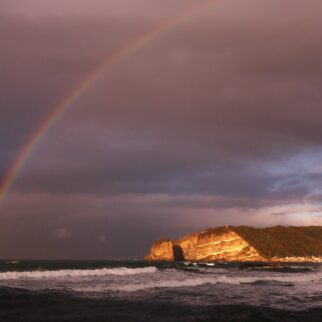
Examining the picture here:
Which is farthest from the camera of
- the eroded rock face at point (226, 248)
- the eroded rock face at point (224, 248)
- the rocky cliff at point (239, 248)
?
the rocky cliff at point (239, 248)

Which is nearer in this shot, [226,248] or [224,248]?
[226,248]

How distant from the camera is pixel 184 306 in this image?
2775 cm

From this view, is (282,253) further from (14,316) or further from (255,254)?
(14,316)

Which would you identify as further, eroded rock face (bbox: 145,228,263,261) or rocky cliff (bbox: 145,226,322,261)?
rocky cliff (bbox: 145,226,322,261)

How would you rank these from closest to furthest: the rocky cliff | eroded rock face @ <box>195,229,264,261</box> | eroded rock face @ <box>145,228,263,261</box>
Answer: eroded rock face @ <box>195,229,264,261</box> < eroded rock face @ <box>145,228,263,261</box> < the rocky cliff

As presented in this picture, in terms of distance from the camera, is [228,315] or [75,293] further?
[75,293]

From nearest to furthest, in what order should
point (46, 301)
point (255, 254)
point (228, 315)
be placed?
point (228, 315), point (46, 301), point (255, 254)

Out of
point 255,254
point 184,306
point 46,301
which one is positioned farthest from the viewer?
point 255,254

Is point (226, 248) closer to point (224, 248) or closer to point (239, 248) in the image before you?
point (224, 248)

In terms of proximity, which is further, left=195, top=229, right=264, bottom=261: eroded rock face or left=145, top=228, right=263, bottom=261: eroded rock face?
left=145, top=228, right=263, bottom=261: eroded rock face

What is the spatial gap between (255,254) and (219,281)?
131 meters

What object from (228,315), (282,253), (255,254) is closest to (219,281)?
(228,315)

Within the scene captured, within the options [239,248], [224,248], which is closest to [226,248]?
[224,248]

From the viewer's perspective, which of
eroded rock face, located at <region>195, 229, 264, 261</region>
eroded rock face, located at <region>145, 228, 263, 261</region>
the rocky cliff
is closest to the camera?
eroded rock face, located at <region>195, 229, 264, 261</region>
